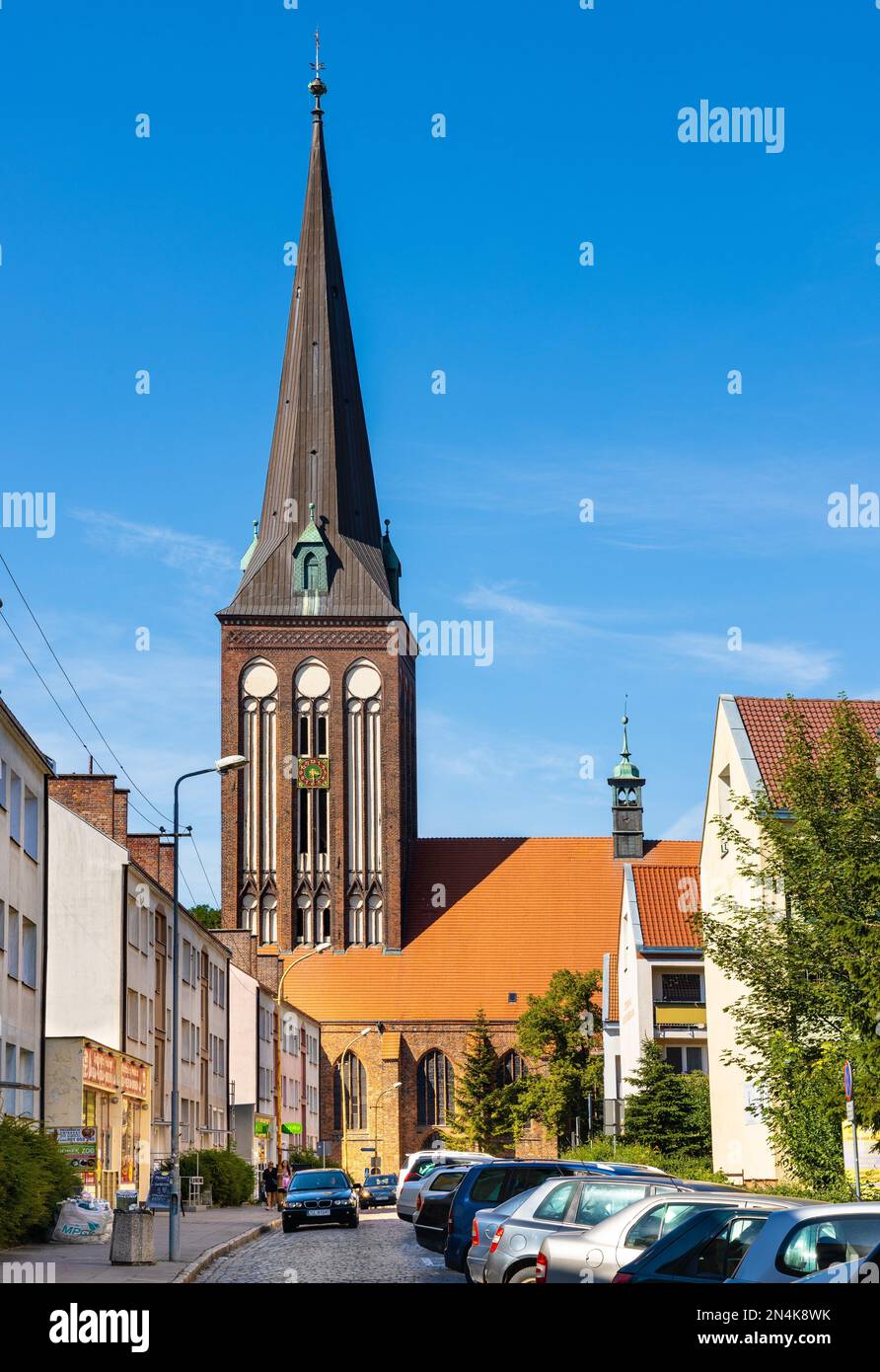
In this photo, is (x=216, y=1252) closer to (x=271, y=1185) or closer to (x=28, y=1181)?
(x=28, y=1181)

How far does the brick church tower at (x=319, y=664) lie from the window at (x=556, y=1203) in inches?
2634

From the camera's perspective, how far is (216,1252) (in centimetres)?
2647

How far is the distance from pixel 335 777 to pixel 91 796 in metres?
38.6

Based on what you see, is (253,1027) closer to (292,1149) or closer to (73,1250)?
(292,1149)

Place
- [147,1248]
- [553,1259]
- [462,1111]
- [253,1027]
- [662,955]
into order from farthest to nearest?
[462,1111] → [253,1027] → [662,955] → [147,1248] → [553,1259]

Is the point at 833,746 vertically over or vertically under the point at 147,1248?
over

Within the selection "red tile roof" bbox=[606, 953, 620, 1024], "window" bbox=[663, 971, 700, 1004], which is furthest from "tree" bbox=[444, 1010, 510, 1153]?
"window" bbox=[663, 971, 700, 1004]

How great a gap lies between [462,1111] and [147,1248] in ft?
205

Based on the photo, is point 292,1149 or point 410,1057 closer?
point 292,1149

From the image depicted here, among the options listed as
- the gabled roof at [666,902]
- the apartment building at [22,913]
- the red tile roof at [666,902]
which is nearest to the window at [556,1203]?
the apartment building at [22,913]

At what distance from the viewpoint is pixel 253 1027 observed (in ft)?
222

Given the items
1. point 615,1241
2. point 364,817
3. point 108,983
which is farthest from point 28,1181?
point 364,817
